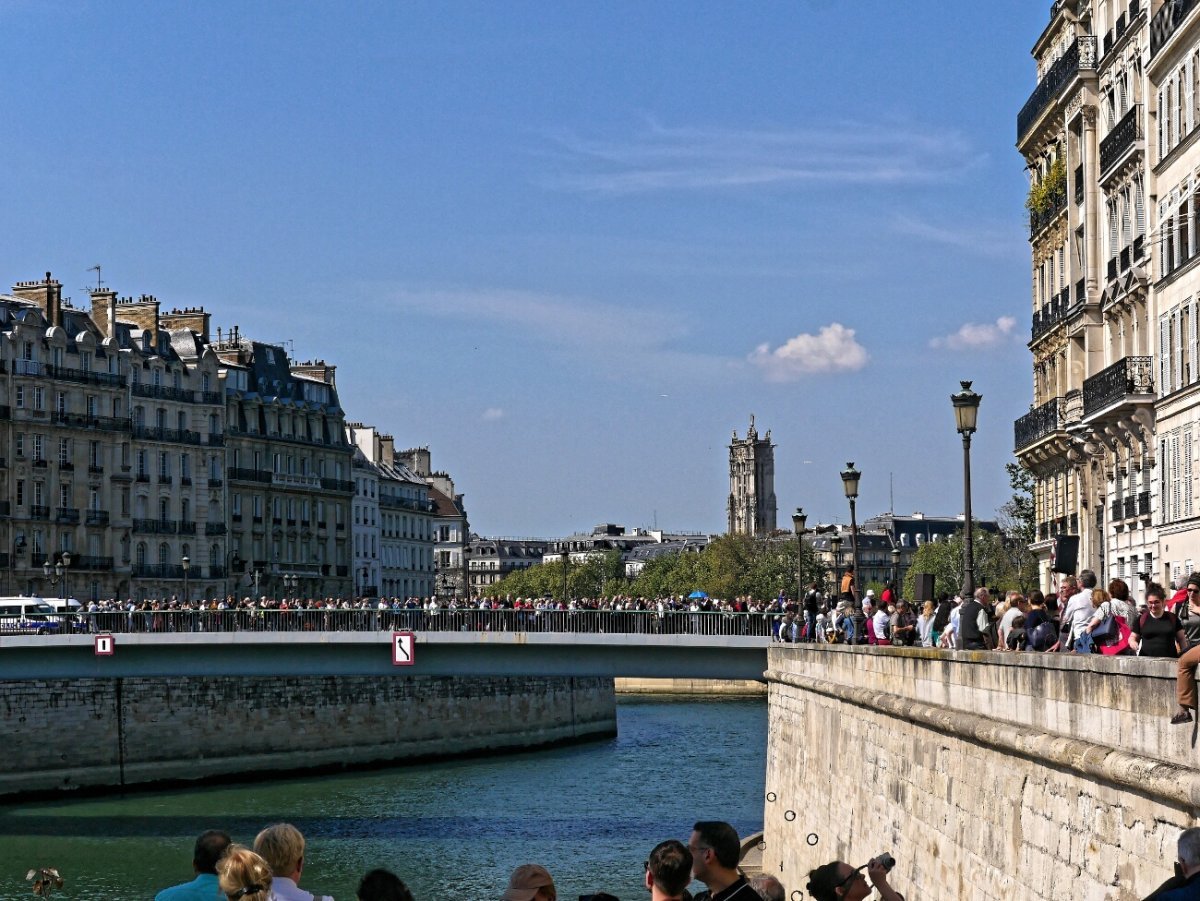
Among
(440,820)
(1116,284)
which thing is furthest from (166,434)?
(1116,284)

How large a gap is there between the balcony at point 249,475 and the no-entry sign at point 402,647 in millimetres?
58009

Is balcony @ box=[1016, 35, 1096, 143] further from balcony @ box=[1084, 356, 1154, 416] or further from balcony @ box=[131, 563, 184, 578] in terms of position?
balcony @ box=[131, 563, 184, 578]

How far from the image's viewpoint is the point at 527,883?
9.55 meters

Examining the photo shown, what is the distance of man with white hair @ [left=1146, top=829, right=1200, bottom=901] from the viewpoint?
959cm

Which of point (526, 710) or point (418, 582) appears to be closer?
point (526, 710)

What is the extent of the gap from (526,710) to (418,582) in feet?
213

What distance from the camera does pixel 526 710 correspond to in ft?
278

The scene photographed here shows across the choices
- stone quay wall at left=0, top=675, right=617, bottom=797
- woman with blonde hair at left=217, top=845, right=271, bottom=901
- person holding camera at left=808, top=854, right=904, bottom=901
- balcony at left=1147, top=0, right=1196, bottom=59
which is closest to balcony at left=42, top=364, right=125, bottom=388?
stone quay wall at left=0, top=675, right=617, bottom=797

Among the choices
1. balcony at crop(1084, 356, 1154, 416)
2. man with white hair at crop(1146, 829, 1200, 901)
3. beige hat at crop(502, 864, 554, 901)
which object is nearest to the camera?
beige hat at crop(502, 864, 554, 901)

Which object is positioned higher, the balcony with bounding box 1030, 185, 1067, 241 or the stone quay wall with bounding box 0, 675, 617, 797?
the balcony with bounding box 1030, 185, 1067, 241

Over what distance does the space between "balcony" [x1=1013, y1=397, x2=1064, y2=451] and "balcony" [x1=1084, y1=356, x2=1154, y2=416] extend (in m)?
6.06

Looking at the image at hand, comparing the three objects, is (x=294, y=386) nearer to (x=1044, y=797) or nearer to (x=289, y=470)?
(x=289, y=470)

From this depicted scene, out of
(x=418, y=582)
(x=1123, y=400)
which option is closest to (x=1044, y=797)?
(x=1123, y=400)

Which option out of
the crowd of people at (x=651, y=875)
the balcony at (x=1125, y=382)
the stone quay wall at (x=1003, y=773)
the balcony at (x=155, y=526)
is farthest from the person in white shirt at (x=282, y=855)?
the balcony at (x=155, y=526)
